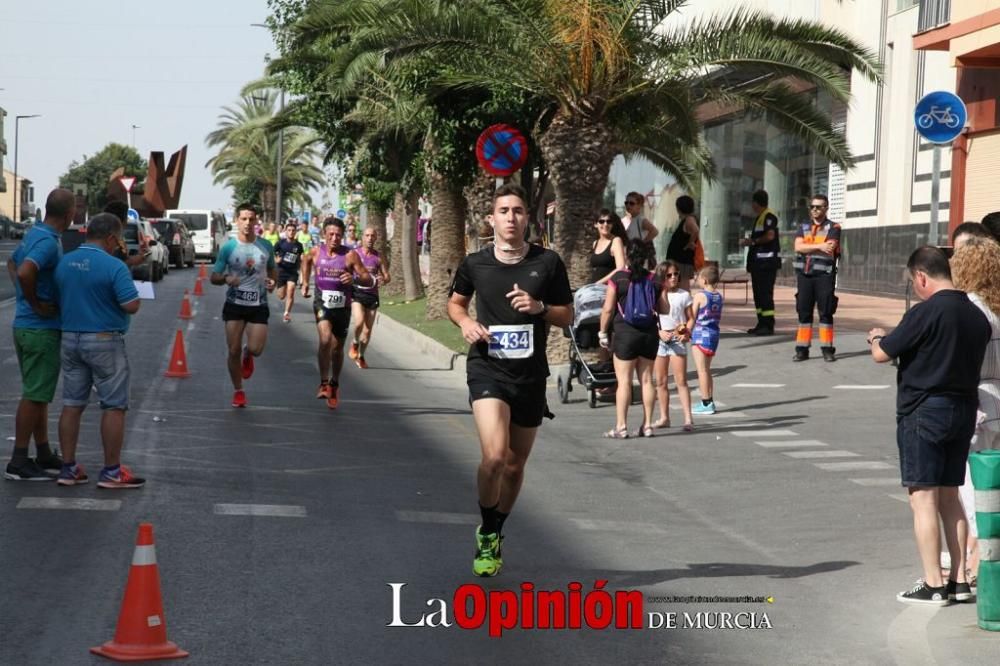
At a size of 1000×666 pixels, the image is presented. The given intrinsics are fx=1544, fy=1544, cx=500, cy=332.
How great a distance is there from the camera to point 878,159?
1237 inches

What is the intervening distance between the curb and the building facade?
20.7 ft

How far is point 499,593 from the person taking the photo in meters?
7.31

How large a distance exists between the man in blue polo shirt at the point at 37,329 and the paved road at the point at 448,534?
0.41m

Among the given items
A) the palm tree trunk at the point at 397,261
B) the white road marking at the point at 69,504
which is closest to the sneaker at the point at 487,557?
the white road marking at the point at 69,504

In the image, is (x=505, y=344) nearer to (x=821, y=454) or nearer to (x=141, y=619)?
(x=141, y=619)

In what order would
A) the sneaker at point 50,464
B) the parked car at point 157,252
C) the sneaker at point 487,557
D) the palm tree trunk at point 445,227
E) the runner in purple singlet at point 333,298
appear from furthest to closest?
the parked car at point 157,252
the palm tree trunk at point 445,227
the runner in purple singlet at point 333,298
the sneaker at point 50,464
the sneaker at point 487,557

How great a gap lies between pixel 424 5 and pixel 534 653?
14516 mm

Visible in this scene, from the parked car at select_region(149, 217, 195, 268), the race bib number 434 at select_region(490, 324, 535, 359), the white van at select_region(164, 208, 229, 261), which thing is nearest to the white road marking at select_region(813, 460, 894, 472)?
the race bib number 434 at select_region(490, 324, 535, 359)

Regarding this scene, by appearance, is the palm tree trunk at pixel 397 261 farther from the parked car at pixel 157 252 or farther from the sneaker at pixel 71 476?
the sneaker at pixel 71 476

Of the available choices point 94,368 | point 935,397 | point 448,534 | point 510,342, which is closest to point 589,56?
point 94,368

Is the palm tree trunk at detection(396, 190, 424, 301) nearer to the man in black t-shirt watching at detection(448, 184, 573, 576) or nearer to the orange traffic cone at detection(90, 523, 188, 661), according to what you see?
the man in black t-shirt watching at detection(448, 184, 573, 576)

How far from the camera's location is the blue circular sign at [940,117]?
15.2 metres

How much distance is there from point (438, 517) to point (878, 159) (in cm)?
2382

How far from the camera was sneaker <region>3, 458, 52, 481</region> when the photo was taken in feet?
33.5
